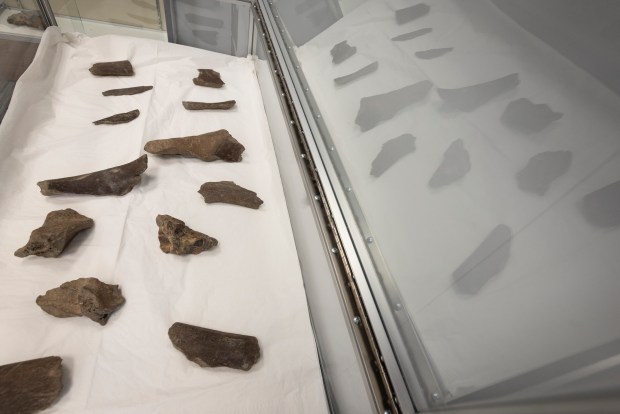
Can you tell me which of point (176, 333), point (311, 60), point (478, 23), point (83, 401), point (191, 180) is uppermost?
point (311, 60)

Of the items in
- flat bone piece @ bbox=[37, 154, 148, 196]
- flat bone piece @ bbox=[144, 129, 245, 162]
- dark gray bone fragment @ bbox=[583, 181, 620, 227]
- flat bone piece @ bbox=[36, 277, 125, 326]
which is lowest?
dark gray bone fragment @ bbox=[583, 181, 620, 227]

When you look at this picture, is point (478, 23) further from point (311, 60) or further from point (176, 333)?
point (176, 333)

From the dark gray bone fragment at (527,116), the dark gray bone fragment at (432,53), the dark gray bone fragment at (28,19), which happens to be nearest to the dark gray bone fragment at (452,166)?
the dark gray bone fragment at (527,116)

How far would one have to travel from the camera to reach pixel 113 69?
225cm

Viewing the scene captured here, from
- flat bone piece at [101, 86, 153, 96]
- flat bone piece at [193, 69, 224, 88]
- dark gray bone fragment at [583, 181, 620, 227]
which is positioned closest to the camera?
dark gray bone fragment at [583, 181, 620, 227]

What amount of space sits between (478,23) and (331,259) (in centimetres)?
82

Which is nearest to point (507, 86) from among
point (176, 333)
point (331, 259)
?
point (331, 259)

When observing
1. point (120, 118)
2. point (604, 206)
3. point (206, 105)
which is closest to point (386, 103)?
point (604, 206)

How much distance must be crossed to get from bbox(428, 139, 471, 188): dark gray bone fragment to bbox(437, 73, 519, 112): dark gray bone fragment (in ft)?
0.31

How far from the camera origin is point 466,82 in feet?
2.80

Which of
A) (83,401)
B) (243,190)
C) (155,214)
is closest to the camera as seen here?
(83,401)

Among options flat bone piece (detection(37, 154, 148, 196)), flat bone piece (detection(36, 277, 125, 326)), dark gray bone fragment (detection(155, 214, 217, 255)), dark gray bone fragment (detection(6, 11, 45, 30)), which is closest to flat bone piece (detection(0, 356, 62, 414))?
flat bone piece (detection(36, 277, 125, 326))

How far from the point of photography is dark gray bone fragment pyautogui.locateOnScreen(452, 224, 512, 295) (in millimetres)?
716

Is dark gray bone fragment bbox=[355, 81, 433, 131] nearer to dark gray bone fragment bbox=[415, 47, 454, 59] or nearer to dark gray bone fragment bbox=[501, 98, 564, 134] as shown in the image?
dark gray bone fragment bbox=[415, 47, 454, 59]
